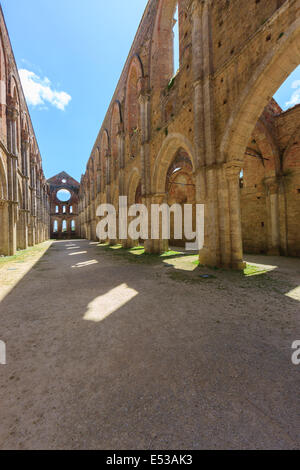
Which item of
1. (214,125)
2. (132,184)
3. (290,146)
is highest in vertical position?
(290,146)

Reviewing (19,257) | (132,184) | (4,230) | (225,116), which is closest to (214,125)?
(225,116)

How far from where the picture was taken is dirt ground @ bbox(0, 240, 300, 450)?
1214 mm

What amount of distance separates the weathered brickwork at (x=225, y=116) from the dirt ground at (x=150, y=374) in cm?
403

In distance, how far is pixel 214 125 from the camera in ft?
22.0

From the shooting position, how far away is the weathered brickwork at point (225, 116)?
5.22m

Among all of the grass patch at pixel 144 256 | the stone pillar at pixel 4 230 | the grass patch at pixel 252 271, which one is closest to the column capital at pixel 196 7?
the grass patch at pixel 252 271

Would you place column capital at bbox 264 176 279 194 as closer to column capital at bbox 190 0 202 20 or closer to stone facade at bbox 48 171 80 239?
column capital at bbox 190 0 202 20

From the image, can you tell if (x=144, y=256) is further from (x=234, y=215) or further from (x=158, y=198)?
(x=234, y=215)

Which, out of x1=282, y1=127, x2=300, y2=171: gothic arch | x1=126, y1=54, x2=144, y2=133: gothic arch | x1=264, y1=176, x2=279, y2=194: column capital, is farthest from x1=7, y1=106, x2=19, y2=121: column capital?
x1=282, y1=127, x2=300, y2=171: gothic arch

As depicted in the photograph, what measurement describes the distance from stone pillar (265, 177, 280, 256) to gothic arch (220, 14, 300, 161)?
5028 mm

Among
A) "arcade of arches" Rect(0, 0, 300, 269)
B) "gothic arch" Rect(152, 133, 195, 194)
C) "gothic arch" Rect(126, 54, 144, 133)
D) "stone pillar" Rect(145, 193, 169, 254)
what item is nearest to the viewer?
"arcade of arches" Rect(0, 0, 300, 269)

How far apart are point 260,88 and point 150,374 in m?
7.01

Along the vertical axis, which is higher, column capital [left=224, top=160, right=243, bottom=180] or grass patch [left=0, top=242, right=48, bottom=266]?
column capital [left=224, top=160, right=243, bottom=180]
